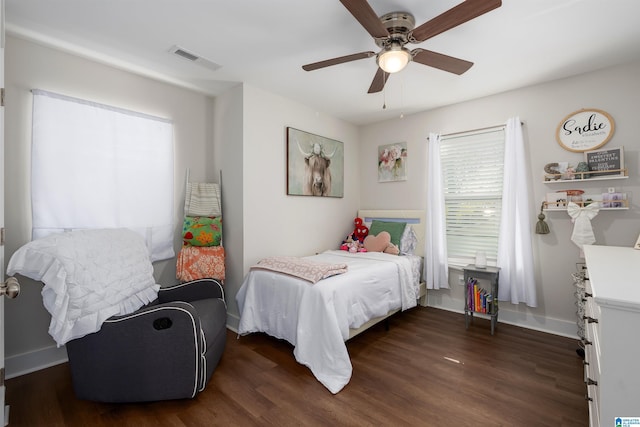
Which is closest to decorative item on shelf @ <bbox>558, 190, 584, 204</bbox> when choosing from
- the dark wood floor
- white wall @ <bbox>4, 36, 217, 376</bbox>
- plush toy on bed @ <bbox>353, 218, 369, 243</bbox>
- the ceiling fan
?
the dark wood floor

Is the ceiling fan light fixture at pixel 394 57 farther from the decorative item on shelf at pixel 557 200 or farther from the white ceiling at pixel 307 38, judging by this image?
the decorative item on shelf at pixel 557 200

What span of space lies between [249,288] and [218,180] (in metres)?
1.24

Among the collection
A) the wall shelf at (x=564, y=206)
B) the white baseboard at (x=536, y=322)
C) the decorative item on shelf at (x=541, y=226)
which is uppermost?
the wall shelf at (x=564, y=206)

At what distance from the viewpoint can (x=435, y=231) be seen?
11.8ft

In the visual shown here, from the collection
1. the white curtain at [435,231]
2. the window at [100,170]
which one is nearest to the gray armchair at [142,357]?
the window at [100,170]

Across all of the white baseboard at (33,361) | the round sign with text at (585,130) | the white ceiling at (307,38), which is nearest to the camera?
the white ceiling at (307,38)

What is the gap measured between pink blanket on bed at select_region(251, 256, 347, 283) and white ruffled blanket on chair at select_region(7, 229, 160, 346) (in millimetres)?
1022

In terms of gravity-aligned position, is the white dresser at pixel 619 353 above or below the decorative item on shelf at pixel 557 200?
below

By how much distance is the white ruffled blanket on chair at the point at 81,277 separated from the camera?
1.62 meters

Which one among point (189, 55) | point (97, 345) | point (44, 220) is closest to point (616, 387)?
point (97, 345)

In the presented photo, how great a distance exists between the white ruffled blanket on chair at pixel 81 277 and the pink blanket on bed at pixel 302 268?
102 centimetres

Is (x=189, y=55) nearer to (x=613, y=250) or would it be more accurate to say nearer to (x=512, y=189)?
(x=512, y=189)

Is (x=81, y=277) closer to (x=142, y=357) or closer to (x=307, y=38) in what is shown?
(x=142, y=357)

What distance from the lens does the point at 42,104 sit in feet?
7.43
